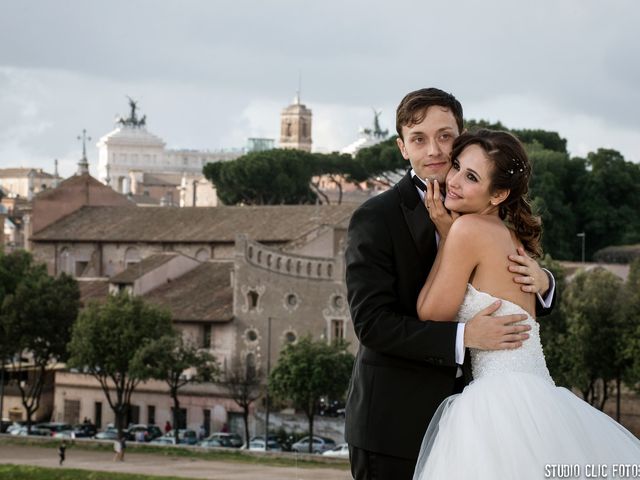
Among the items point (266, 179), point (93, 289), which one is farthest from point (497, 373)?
point (266, 179)

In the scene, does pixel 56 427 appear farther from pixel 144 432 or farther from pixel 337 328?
pixel 337 328

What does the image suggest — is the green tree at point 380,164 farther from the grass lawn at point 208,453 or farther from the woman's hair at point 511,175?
the woman's hair at point 511,175

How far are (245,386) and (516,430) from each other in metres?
45.0

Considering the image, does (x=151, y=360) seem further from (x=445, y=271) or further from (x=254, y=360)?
(x=445, y=271)

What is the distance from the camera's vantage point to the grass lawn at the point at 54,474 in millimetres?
34656

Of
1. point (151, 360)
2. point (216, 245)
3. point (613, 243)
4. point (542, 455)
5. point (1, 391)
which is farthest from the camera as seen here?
point (613, 243)

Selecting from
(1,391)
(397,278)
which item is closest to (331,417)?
(1,391)

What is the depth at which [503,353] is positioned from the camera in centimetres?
757

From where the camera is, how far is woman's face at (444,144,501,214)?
7.73m

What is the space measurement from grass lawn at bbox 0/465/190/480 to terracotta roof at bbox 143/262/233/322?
20.9 m

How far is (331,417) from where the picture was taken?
4934 cm

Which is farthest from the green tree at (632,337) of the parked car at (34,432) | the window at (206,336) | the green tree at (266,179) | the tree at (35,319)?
the green tree at (266,179)

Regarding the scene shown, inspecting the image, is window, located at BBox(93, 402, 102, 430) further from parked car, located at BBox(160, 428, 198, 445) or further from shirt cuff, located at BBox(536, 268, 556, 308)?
shirt cuff, located at BBox(536, 268, 556, 308)

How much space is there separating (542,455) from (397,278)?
1.14 m
